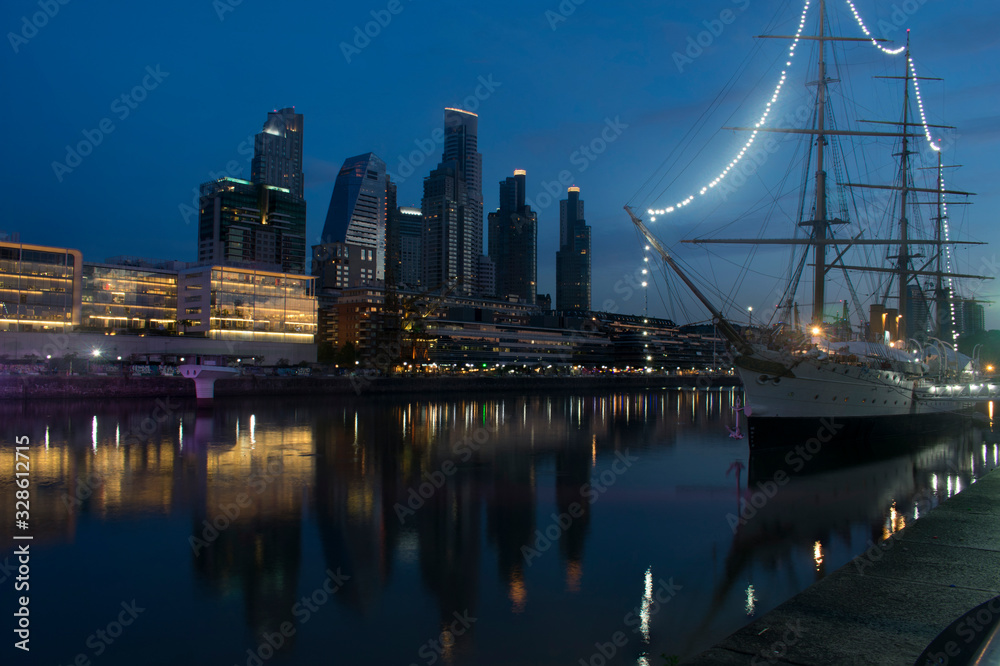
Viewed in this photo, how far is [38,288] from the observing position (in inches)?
3425

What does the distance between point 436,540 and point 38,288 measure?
95198 mm

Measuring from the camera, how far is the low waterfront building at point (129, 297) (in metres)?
103

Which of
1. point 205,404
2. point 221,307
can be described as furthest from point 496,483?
point 221,307

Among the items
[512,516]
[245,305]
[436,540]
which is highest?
[245,305]

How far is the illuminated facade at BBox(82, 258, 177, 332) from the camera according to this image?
338ft

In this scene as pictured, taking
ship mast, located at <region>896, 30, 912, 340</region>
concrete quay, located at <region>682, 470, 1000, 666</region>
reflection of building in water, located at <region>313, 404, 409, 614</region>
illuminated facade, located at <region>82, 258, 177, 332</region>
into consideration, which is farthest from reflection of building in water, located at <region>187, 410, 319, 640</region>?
illuminated facade, located at <region>82, 258, 177, 332</region>

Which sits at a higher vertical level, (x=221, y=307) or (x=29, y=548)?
(x=221, y=307)

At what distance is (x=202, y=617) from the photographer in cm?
977

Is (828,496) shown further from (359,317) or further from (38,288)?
(359,317)

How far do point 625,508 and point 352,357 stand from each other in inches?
4386

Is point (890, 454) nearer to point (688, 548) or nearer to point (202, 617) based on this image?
point (688, 548)

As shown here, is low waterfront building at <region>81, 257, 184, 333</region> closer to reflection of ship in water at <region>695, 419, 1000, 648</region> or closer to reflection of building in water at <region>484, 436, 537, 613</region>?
reflection of building in water at <region>484, 436, 537, 613</region>

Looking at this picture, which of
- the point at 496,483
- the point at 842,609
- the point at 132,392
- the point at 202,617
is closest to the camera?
the point at 842,609

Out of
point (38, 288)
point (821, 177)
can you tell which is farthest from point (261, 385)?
point (821, 177)
